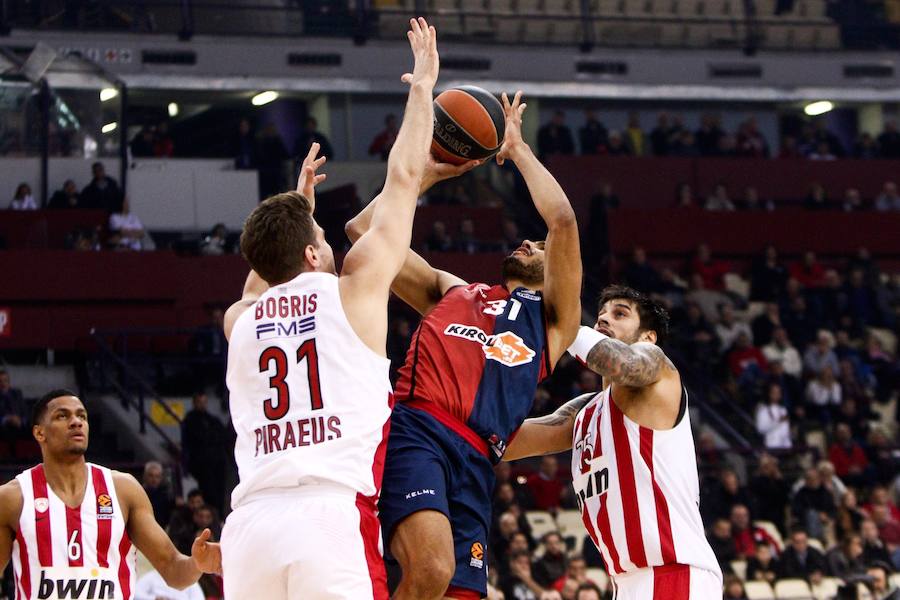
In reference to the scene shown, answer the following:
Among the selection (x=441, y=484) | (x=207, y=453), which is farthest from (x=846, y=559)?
(x=441, y=484)

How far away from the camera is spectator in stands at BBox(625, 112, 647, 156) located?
85.7 feet

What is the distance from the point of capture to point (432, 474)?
588 centimetres

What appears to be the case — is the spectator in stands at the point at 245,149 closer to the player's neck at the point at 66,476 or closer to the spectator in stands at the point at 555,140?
the spectator in stands at the point at 555,140

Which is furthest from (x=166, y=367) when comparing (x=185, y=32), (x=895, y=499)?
(x=895, y=499)

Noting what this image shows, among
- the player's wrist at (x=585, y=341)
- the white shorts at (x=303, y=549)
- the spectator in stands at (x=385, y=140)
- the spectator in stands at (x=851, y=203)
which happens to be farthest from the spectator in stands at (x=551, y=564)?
the spectator in stands at (x=851, y=203)

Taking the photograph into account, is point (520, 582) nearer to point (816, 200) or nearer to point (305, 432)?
point (305, 432)

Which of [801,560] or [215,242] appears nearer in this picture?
[801,560]

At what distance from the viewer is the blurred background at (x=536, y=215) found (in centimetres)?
1661

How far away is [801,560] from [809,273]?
8110 millimetres

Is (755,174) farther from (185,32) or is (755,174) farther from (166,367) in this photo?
(166,367)

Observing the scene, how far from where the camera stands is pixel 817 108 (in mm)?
28953

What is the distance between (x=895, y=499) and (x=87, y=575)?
13613mm

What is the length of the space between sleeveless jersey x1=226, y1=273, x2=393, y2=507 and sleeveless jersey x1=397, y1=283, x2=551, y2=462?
2.88 feet

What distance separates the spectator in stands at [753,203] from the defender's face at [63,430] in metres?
17.8
